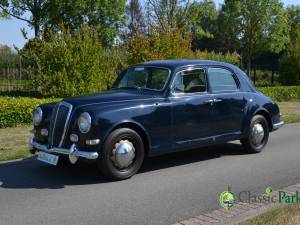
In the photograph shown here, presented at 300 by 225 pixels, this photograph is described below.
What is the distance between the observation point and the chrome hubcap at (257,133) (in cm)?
898

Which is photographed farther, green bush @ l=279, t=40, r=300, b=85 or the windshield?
green bush @ l=279, t=40, r=300, b=85

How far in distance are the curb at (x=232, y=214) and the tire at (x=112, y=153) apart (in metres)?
1.83

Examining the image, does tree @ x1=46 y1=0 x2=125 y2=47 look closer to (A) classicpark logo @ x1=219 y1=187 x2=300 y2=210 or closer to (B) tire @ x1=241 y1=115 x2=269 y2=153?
(B) tire @ x1=241 y1=115 x2=269 y2=153

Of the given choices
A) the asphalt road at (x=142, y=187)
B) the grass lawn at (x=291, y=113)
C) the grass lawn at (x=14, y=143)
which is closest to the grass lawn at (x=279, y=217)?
the asphalt road at (x=142, y=187)

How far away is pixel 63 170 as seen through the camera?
302 inches

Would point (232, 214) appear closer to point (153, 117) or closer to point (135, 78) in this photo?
point (153, 117)

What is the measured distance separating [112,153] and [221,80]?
8.91ft

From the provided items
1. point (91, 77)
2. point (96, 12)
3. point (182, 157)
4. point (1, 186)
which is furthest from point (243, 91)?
point (96, 12)

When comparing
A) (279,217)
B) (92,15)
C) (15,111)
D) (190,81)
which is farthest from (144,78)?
(92,15)

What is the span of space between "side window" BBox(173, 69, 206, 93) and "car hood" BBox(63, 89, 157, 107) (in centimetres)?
49

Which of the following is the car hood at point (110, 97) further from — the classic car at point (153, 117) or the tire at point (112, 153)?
the tire at point (112, 153)

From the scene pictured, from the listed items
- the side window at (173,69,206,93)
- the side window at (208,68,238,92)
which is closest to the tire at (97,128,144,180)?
the side window at (173,69,206,93)

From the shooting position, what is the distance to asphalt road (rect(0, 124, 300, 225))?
5.47 metres

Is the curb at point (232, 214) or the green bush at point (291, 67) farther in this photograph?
the green bush at point (291, 67)
